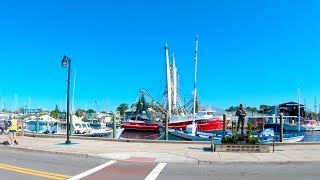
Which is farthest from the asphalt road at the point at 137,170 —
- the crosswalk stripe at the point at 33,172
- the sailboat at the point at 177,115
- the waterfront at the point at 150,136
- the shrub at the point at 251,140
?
the sailboat at the point at 177,115

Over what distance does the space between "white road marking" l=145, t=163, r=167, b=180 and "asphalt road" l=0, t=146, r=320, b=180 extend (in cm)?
7

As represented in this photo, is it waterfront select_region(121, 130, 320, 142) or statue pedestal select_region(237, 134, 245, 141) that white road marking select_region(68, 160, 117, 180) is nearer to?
statue pedestal select_region(237, 134, 245, 141)

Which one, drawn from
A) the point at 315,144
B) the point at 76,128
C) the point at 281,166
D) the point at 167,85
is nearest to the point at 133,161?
Result: the point at 281,166

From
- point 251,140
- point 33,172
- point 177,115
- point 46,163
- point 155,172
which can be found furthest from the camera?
point 177,115

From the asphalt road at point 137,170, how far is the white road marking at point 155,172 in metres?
0.07

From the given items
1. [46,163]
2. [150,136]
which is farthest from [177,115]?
[46,163]

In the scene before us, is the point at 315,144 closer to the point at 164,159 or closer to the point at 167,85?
the point at 164,159

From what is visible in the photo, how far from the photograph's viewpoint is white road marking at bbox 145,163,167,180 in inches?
A: 457

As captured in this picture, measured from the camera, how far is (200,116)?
226 ft

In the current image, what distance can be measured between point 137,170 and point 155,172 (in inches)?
29.0

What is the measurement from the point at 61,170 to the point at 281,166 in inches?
312

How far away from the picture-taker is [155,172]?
12594 mm

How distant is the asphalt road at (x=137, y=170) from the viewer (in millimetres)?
11859

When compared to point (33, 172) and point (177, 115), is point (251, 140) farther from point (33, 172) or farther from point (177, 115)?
point (177, 115)
